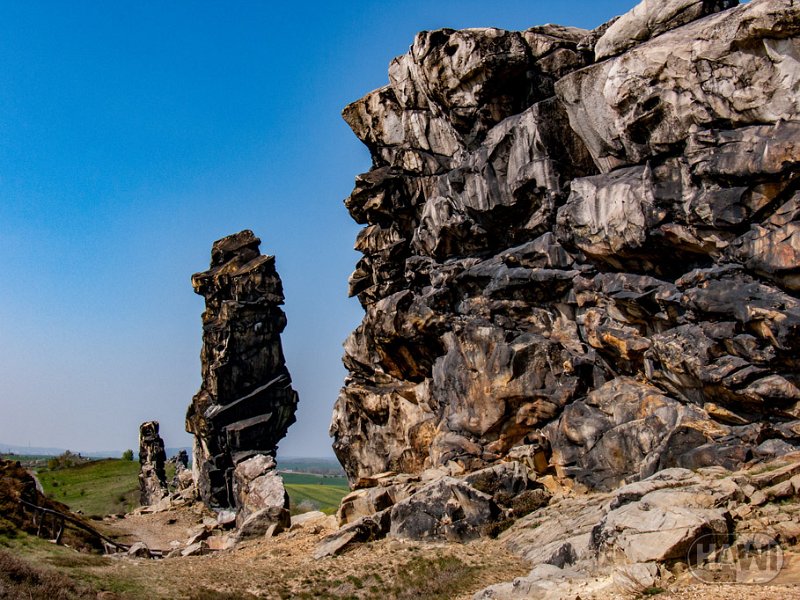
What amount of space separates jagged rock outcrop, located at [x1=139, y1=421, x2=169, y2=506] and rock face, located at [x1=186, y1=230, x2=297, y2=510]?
36.7 ft

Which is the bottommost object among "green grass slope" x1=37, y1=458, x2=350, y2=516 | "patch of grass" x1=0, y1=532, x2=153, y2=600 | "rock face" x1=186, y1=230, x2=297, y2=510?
"green grass slope" x1=37, y1=458, x2=350, y2=516

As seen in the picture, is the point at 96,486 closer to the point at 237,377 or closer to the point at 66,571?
the point at 237,377

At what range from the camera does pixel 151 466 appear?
92812 millimetres

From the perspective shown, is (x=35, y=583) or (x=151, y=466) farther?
(x=151, y=466)

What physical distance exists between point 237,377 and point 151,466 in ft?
83.6

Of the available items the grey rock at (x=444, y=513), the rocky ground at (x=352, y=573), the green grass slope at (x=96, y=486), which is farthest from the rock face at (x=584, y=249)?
the green grass slope at (x=96, y=486)

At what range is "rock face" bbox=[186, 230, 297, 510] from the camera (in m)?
78.4

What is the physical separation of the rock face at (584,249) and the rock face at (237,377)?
20.8 metres

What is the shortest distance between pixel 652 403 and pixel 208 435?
5772 centimetres

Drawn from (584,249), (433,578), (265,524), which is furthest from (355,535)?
(584,249)

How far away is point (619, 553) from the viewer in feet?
80.5

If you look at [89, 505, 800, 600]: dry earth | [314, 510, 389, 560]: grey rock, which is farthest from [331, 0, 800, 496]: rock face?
[89, 505, 800, 600]: dry earth

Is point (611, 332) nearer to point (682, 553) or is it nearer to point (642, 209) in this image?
point (642, 209)

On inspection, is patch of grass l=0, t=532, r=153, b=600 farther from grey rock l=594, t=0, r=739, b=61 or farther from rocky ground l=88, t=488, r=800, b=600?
grey rock l=594, t=0, r=739, b=61
